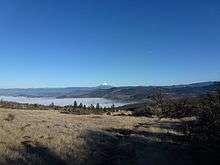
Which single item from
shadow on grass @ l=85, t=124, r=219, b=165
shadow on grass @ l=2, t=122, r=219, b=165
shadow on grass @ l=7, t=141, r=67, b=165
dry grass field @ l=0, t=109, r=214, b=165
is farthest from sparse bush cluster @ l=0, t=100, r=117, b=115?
shadow on grass @ l=7, t=141, r=67, b=165

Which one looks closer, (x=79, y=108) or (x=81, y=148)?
(x=81, y=148)

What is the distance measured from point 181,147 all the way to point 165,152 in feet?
7.30

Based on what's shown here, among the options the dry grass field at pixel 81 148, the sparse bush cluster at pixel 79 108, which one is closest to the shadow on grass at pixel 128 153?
the dry grass field at pixel 81 148

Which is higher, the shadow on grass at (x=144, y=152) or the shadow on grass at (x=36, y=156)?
the shadow on grass at (x=36, y=156)

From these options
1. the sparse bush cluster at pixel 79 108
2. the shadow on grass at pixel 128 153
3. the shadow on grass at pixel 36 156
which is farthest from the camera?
the sparse bush cluster at pixel 79 108

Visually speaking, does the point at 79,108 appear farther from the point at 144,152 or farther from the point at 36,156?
the point at 36,156

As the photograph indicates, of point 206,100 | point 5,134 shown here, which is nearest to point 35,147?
point 5,134

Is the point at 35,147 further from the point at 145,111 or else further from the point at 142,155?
the point at 145,111

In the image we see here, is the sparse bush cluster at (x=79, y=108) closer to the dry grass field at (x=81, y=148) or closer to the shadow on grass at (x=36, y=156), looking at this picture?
the dry grass field at (x=81, y=148)

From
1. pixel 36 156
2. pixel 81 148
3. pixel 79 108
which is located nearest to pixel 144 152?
pixel 81 148

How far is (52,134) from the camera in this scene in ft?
91.9

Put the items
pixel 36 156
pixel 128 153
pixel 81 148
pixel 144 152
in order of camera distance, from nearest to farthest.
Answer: pixel 36 156 → pixel 128 153 → pixel 144 152 → pixel 81 148

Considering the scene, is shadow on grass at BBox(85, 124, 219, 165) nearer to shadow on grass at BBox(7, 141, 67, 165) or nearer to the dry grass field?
the dry grass field

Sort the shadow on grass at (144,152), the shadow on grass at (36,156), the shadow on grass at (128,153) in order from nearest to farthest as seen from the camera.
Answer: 1. the shadow on grass at (36,156)
2. the shadow on grass at (128,153)
3. the shadow on grass at (144,152)
